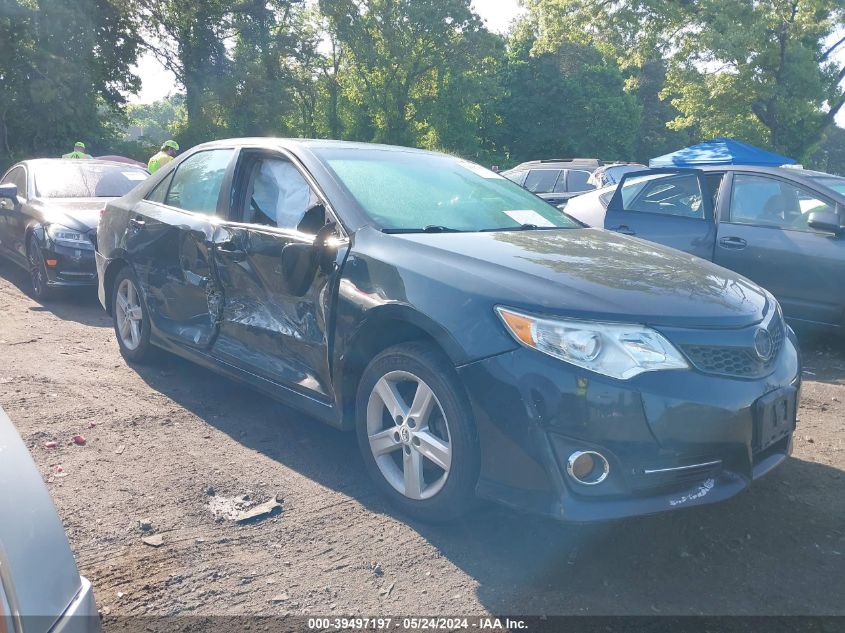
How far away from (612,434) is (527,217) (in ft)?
6.09

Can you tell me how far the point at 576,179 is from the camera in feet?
52.8

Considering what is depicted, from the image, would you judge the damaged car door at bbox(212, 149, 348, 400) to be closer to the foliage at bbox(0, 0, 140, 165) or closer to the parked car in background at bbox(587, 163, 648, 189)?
the parked car in background at bbox(587, 163, 648, 189)

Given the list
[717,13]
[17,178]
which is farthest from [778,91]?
[17,178]

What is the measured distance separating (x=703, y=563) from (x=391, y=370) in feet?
4.74

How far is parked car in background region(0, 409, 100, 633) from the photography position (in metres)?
1.57

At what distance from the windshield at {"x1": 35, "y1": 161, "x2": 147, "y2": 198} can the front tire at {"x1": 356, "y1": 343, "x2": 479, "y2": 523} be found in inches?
262

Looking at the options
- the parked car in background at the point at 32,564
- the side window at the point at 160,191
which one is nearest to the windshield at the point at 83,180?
the side window at the point at 160,191

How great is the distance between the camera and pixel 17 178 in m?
9.39

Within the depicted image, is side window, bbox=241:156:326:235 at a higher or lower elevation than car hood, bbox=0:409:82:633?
higher

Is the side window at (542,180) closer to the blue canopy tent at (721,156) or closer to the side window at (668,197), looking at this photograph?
the blue canopy tent at (721,156)

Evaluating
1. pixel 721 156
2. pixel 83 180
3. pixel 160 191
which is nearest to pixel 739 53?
pixel 721 156

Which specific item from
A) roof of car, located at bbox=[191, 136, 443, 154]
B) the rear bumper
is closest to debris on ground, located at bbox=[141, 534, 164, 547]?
roof of car, located at bbox=[191, 136, 443, 154]

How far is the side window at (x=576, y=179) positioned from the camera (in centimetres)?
1595

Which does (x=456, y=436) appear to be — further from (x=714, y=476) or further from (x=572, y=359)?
(x=714, y=476)
